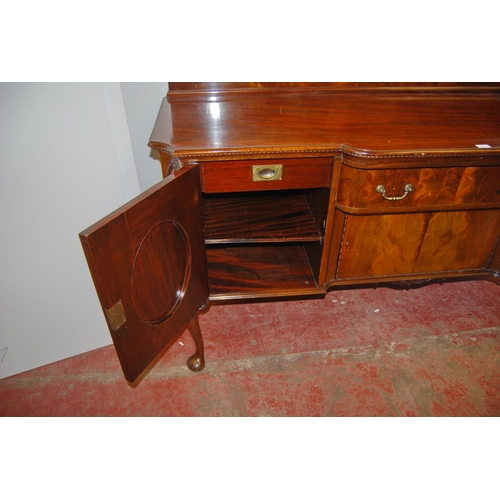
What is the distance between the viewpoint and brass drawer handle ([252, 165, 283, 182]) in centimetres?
115

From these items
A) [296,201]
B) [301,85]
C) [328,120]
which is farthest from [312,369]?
[301,85]

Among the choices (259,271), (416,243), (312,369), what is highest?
(416,243)

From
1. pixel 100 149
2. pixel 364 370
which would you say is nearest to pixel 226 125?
pixel 100 149

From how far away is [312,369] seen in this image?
4.94 ft

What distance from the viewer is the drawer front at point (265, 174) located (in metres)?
1.14

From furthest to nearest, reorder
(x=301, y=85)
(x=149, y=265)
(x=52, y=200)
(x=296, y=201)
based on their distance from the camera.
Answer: (x=296, y=201) < (x=301, y=85) < (x=52, y=200) < (x=149, y=265)

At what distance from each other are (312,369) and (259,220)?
0.65 meters

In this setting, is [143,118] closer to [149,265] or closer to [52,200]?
[52,200]

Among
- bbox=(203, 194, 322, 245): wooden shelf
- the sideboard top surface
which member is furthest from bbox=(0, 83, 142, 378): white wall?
bbox=(203, 194, 322, 245): wooden shelf

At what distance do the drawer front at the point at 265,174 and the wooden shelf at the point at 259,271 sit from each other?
441 mm

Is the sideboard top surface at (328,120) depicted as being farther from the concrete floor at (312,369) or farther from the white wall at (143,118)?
the concrete floor at (312,369)

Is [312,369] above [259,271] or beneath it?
beneath

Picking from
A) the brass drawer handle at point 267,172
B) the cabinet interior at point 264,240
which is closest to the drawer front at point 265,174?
the brass drawer handle at point 267,172

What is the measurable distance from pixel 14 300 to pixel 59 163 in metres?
0.55
